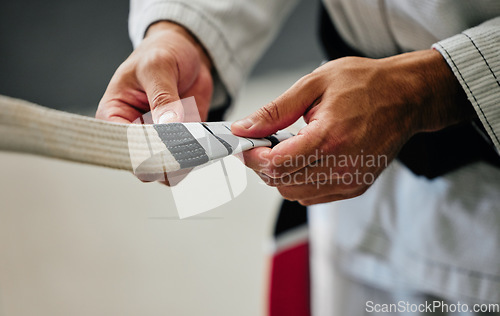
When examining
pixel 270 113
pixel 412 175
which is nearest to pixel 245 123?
pixel 270 113

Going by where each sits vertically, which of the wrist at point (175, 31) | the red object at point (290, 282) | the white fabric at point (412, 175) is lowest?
the red object at point (290, 282)

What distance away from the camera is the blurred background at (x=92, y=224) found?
0.38 metres

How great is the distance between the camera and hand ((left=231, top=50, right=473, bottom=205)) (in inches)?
12.3

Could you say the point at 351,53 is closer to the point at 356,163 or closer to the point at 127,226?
the point at 356,163

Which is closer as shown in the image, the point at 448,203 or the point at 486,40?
the point at 486,40

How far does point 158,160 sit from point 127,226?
42cm

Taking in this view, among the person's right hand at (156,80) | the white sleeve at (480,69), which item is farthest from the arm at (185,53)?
the white sleeve at (480,69)

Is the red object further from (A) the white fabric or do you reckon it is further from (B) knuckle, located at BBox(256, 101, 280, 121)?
(B) knuckle, located at BBox(256, 101, 280, 121)

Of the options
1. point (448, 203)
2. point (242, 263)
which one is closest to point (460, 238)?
point (448, 203)

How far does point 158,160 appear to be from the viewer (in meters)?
0.27

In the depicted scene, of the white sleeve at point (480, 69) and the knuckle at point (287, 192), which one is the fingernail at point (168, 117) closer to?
the knuckle at point (287, 192)

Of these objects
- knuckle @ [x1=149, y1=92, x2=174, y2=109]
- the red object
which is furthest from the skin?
the red object

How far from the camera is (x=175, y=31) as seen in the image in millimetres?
405

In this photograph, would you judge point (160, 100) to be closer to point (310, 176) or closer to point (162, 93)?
point (162, 93)
